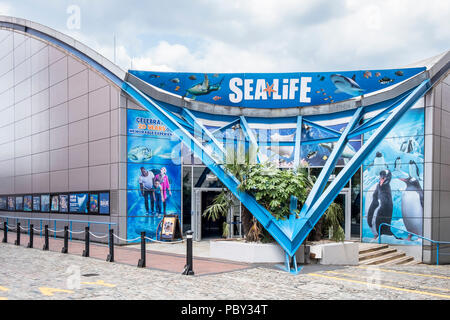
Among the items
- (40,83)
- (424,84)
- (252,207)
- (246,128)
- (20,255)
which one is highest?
(40,83)

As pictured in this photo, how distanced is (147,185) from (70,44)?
8139 millimetres

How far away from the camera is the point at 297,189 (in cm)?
1267

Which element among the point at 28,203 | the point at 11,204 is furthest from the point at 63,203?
the point at 11,204

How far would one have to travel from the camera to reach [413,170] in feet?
54.3

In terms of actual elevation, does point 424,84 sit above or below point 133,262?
above

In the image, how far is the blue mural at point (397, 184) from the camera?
16406mm

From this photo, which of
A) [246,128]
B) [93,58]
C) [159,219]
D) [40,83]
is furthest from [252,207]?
[40,83]

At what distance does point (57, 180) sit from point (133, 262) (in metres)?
11.6

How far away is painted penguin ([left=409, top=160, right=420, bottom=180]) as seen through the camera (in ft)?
53.9

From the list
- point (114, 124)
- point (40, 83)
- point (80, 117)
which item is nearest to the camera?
point (114, 124)

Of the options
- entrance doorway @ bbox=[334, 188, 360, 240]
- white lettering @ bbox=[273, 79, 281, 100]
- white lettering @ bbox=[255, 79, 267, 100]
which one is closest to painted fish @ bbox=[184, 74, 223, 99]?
white lettering @ bbox=[255, 79, 267, 100]

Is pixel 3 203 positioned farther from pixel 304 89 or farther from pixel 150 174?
pixel 304 89
